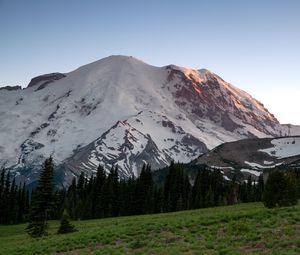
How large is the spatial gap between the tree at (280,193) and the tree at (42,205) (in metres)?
26.5

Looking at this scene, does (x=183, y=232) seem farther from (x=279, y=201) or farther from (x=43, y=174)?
(x=43, y=174)

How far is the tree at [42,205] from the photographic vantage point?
59062 mm

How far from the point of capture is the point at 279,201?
1975 inches

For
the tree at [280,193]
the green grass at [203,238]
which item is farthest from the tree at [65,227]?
the tree at [280,193]

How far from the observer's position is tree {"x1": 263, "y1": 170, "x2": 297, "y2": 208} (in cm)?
5041

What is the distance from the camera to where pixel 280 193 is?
5131 cm

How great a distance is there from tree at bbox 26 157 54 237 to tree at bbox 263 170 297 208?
1045 inches

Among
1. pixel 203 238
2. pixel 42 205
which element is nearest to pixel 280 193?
pixel 203 238

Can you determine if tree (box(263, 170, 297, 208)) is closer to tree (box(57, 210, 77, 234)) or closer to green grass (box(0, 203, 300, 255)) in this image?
green grass (box(0, 203, 300, 255))

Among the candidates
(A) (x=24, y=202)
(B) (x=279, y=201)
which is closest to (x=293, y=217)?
(B) (x=279, y=201)

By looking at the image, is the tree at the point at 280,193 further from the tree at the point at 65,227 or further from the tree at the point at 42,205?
the tree at the point at 42,205

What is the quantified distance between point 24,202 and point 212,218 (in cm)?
11237

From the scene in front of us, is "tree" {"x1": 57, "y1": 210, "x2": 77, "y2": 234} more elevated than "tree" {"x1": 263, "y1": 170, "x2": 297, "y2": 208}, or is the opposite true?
"tree" {"x1": 263, "y1": 170, "x2": 297, "y2": 208}

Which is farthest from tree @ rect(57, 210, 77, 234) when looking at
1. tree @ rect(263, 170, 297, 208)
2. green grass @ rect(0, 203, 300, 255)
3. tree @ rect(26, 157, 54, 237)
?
tree @ rect(263, 170, 297, 208)
